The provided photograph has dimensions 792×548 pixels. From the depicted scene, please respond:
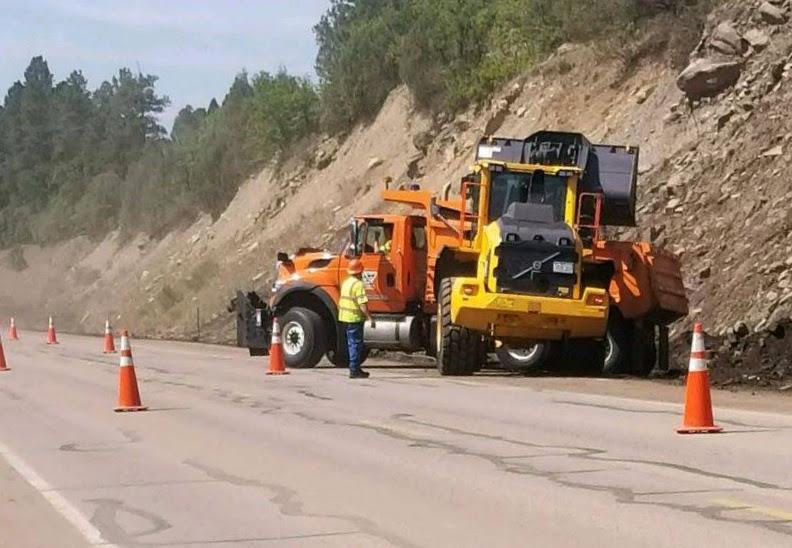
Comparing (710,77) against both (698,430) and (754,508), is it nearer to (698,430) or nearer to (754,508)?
(698,430)

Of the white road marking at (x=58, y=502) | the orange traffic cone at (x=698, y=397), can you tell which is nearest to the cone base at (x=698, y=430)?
the orange traffic cone at (x=698, y=397)

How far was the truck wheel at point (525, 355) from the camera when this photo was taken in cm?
2398

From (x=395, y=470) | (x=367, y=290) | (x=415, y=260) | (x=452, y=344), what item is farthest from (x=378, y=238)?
(x=395, y=470)

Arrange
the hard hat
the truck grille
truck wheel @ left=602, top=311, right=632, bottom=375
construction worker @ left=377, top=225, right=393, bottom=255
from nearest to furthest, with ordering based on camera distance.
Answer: the truck grille → the hard hat → truck wheel @ left=602, top=311, right=632, bottom=375 → construction worker @ left=377, top=225, right=393, bottom=255

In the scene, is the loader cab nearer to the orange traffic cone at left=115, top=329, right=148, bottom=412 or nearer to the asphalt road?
the asphalt road

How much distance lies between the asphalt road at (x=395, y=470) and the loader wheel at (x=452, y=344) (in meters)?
2.35

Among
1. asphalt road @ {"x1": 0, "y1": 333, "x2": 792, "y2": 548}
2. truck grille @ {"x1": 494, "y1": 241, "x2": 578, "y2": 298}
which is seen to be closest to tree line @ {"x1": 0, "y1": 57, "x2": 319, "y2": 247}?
truck grille @ {"x1": 494, "y1": 241, "x2": 578, "y2": 298}

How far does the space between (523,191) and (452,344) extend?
273cm

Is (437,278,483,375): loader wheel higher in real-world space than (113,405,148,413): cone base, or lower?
higher

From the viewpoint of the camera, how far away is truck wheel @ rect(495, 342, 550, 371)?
78.7ft

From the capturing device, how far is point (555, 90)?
41375mm

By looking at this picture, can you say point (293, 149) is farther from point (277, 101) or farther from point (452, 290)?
Result: point (452, 290)

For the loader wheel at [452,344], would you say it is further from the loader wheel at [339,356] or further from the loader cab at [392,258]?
the loader wheel at [339,356]

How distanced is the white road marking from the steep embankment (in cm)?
1366
